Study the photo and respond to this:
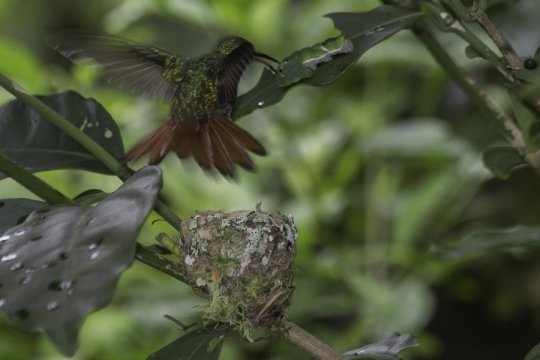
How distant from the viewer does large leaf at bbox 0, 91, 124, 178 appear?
1.37 meters

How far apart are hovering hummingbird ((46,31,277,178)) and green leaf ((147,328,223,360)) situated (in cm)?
30

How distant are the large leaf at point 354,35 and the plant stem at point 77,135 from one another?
28 cm

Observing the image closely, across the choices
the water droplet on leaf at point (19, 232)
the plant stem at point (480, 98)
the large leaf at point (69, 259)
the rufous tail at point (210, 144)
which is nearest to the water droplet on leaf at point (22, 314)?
the large leaf at point (69, 259)

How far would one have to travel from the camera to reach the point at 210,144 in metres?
Result: 1.57

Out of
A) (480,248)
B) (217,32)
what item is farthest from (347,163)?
(480,248)

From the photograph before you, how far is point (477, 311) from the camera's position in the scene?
3.65 metres

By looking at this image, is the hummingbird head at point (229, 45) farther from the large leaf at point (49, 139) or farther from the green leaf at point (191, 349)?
the green leaf at point (191, 349)

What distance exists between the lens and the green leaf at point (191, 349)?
1.18 metres

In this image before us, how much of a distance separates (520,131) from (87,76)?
147cm

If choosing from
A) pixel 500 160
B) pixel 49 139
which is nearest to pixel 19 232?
pixel 49 139

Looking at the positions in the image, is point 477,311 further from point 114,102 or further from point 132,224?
point 132,224

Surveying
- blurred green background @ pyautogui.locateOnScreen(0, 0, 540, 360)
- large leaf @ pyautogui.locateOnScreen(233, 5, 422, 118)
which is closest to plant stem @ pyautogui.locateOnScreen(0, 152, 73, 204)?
large leaf @ pyautogui.locateOnScreen(233, 5, 422, 118)

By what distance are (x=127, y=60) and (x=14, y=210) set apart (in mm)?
572

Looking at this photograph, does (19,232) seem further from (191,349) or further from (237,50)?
(237,50)
